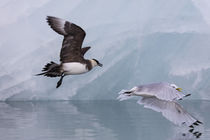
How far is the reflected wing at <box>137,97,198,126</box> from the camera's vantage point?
5.65m

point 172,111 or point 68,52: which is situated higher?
point 68,52

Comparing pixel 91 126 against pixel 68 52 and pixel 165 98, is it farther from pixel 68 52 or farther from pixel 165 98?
pixel 165 98

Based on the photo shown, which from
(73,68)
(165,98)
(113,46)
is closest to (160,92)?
(165,98)

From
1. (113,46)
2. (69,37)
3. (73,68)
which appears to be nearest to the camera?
(73,68)

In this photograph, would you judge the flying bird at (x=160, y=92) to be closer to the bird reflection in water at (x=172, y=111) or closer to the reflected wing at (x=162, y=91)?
the reflected wing at (x=162, y=91)

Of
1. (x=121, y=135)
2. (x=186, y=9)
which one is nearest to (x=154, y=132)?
(x=121, y=135)

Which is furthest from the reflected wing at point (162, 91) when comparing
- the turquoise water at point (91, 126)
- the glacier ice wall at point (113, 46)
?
the glacier ice wall at point (113, 46)

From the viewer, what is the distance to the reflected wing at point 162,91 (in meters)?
4.95

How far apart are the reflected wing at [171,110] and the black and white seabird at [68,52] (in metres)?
0.96

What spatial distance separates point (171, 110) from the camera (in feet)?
18.9

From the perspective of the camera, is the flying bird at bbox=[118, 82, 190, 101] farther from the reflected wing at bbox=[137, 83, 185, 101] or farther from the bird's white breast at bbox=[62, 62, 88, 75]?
the bird's white breast at bbox=[62, 62, 88, 75]

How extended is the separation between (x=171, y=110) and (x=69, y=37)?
161 centimetres

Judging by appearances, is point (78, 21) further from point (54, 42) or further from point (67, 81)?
point (67, 81)

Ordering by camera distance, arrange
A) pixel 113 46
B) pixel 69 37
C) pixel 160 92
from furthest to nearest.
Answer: pixel 113 46, pixel 69 37, pixel 160 92
